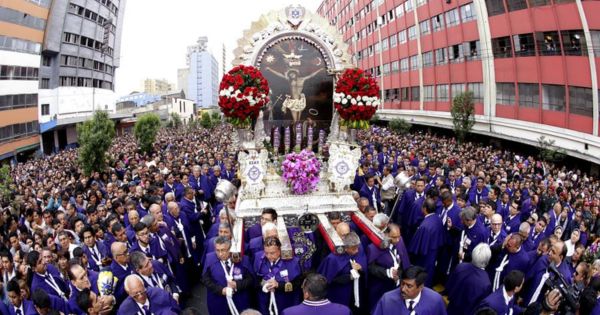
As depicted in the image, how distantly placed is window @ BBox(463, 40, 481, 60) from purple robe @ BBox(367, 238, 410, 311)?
2820 centimetres

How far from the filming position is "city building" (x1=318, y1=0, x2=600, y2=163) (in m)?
22.1

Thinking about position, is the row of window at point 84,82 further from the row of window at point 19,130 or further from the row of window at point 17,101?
the row of window at point 19,130

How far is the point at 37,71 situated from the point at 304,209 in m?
39.0

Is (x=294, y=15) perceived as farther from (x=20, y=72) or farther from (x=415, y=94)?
(x=20, y=72)

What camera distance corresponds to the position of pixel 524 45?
26516mm

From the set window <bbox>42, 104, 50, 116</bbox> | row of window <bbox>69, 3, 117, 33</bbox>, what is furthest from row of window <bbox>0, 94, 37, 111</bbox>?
row of window <bbox>69, 3, 117, 33</bbox>

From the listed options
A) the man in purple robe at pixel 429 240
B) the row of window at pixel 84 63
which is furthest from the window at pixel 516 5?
the row of window at pixel 84 63

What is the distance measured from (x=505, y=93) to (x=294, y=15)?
2130 centimetres

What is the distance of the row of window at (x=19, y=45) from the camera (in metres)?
33.6

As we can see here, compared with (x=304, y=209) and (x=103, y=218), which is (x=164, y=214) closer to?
(x=103, y=218)

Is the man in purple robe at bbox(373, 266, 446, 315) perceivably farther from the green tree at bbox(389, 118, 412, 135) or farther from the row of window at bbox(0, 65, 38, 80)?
the row of window at bbox(0, 65, 38, 80)

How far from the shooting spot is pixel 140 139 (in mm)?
29484

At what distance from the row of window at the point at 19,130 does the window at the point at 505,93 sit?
124ft

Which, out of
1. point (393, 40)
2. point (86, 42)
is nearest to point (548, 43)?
point (393, 40)
